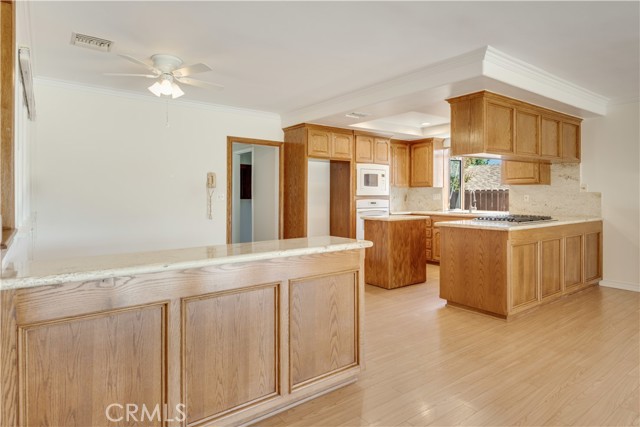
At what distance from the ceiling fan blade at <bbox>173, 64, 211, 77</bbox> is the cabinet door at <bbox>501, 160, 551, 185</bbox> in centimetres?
437

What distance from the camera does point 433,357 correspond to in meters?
2.81

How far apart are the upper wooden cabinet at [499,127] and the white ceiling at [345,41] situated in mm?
202

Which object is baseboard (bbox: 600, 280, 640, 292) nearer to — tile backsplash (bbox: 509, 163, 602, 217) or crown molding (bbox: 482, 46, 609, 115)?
tile backsplash (bbox: 509, 163, 602, 217)

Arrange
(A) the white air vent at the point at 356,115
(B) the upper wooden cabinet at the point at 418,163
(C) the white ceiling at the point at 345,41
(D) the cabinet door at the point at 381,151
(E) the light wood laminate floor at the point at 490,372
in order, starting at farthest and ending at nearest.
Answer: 1. (B) the upper wooden cabinet at the point at 418,163
2. (D) the cabinet door at the point at 381,151
3. (A) the white air vent at the point at 356,115
4. (C) the white ceiling at the point at 345,41
5. (E) the light wood laminate floor at the point at 490,372

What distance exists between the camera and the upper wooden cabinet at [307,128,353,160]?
211 inches

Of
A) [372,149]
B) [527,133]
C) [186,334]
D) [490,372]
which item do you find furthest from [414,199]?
[186,334]

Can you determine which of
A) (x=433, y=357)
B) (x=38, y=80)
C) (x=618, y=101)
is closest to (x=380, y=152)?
(x=618, y=101)

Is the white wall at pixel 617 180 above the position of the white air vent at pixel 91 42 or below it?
below

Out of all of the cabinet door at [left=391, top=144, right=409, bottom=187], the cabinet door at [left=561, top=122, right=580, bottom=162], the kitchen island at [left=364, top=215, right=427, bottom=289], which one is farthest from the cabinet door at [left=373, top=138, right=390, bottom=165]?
the cabinet door at [left=561, top=122, right=580, bottom=162]

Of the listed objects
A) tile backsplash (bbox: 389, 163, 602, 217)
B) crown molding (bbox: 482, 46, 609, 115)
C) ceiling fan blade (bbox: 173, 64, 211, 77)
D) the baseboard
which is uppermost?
crown molding (bbox: 482, 46, 609, 115)

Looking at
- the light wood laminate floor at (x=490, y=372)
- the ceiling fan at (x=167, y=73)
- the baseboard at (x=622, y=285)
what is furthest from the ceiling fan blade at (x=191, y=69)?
the baseboard at (x=622, y=285)

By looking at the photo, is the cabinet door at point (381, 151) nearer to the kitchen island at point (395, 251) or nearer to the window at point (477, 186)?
the kitchen island at point (395, 251)

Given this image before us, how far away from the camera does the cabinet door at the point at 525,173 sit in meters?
5.30

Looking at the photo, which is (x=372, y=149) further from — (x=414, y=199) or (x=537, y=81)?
(x=537, y=81)
